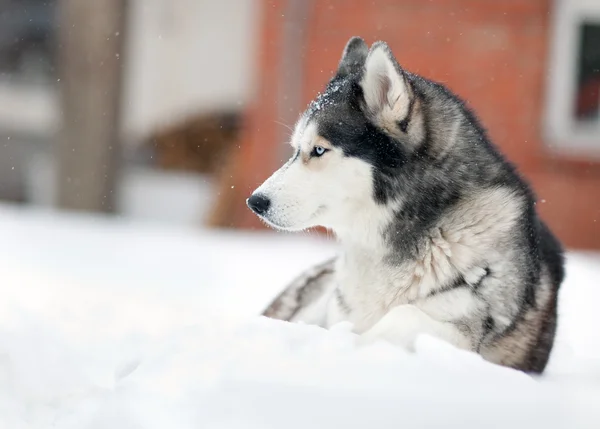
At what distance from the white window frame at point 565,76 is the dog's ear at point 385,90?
558cm

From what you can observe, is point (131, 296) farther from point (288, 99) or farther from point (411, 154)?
point (288, 99)

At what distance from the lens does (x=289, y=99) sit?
7.97 m

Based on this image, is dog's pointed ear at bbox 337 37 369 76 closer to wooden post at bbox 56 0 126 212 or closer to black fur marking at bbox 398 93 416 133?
black fur marking at bbox 398 93 416 133

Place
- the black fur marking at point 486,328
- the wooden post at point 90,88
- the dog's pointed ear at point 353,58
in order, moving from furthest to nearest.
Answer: the wooden post at point 90,88 < the dog's pointed ear at point 353,58 < the black fur marking at point 486,328

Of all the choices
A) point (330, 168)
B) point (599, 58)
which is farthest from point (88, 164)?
point (330, 168)

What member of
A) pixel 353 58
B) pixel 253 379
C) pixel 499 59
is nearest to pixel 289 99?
pixel 499 59

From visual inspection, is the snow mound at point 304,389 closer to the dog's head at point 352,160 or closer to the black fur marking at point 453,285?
the black fur marking at point 453,285

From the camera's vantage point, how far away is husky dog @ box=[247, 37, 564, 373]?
247 centimetres

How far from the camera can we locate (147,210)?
974cm

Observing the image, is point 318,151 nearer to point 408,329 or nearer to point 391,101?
point 391,101

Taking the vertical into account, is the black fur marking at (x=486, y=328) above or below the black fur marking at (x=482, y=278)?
below

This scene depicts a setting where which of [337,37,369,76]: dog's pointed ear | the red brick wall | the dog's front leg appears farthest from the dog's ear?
the red brick wall

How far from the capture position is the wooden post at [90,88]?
820 centimetres

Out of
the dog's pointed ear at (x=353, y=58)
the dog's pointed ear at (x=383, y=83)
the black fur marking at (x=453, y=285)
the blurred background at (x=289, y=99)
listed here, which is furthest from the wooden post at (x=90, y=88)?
the black fur marking at (x=453, y=285)
